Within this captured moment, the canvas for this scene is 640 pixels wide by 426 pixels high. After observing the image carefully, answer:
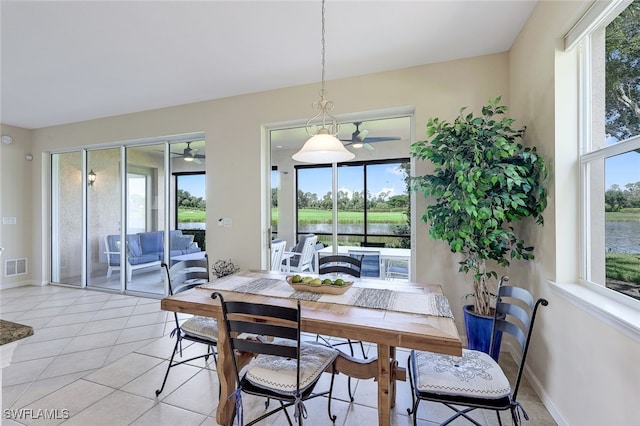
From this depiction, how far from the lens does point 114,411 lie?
197cm

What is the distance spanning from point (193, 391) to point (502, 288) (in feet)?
7.75

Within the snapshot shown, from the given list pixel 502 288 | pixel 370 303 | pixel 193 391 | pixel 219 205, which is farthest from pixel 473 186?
pixel 219 205

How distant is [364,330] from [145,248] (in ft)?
15.0

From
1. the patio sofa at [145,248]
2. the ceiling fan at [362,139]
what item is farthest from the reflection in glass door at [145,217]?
the ceiling fan at [362,139]

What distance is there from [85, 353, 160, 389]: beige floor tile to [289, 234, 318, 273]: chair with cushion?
2.04 metres

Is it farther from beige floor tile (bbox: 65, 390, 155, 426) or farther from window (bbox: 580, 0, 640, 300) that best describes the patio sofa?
window (bbox: 580, 0, 640, 300)

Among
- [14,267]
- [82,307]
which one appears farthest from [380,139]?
[14,267]

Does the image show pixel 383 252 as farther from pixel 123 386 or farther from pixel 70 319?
pixel 70 319

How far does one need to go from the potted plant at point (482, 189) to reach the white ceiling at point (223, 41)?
802mm

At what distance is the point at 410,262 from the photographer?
129 inches

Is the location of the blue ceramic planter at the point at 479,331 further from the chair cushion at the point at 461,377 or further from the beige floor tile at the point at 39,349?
the beige floor tile at the point at 39,349

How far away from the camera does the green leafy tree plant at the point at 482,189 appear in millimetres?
2078

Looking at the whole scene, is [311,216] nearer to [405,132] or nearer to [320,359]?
[405,132]

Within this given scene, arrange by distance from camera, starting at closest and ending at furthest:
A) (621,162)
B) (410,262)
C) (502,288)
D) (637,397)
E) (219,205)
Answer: (637,397), (621,162), (502,288), (410,262), (219,205)
